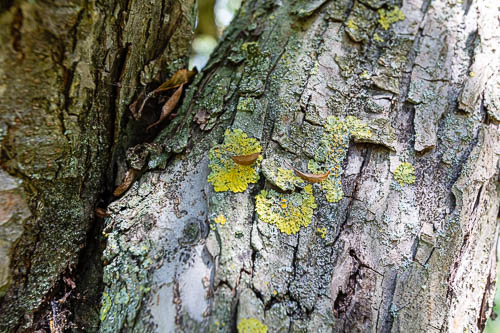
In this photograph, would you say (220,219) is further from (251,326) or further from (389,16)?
(389,16)

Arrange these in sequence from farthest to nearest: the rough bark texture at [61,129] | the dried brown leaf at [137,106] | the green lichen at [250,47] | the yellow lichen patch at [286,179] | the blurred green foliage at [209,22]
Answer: the blurred green foliage at [209,22]
the green lichen at [250,47]
the dried brown leaf at [137,106]
the yellow lichen patch at [286,179]
the rough bark texture at [61,129]

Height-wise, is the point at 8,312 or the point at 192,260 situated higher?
the point at 192,260

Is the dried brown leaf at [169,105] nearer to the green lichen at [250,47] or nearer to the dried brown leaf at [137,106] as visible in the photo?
the dried brown leaf at [137,106]

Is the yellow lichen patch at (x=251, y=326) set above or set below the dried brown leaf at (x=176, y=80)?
below

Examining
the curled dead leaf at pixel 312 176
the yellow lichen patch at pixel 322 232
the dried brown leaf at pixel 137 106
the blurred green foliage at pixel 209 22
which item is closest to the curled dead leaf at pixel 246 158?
the curled dead leaf at pixel 312 176

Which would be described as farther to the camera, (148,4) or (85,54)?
(148,4)

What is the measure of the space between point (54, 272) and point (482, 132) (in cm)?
155

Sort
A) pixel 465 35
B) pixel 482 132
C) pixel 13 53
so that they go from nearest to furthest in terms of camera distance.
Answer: pixel 13 53, pixel 482 132, pixel 465 35

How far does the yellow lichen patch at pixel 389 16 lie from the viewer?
1374 mm

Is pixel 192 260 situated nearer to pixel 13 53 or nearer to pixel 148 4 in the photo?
pixel 13 53

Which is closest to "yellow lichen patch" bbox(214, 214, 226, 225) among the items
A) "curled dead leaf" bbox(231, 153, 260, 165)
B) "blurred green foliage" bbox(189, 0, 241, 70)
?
"curled dead leaf" bbox(231, 153, 260, 165)

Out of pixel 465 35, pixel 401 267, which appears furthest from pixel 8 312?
pixel 465 35

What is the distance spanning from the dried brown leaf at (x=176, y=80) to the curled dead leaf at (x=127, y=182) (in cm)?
35

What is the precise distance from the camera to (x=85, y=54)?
98 centimetres
